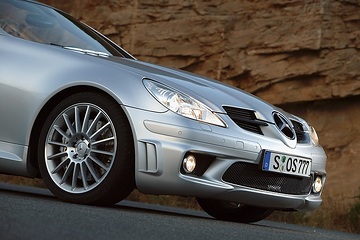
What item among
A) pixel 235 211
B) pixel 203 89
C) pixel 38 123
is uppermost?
pixel 203 89

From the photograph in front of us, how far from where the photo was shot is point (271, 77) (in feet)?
49.0

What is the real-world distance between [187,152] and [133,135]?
0.35 metres

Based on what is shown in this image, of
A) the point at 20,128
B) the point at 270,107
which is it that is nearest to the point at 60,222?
the point at 20,128

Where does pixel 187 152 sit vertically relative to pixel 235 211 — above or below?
above

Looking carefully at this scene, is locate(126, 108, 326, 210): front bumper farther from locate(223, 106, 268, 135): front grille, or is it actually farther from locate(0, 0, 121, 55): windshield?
locate(0, 0, 121, 55): windshield

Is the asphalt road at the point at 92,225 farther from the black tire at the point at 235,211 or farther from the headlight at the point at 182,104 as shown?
the black tire at the point at 235,211

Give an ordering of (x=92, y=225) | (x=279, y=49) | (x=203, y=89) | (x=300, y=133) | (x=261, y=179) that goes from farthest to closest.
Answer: (x=279, y=49) < (x=300, y=133) < (x=203, y=89) < (x=261, y=179) < (x=92, y=225)

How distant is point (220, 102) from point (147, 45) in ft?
30.1

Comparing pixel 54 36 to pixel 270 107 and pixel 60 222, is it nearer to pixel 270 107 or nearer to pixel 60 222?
pixel 270 107

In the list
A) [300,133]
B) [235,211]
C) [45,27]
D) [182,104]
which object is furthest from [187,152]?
[45,27]

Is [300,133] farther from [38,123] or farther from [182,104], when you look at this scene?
[38,123]

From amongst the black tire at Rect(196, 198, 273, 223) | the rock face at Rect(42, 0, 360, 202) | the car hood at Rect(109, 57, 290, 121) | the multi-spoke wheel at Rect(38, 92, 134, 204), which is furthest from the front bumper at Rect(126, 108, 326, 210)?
the rock face at Rect(42, 0, 360, 202)

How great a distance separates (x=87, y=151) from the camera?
241 inches

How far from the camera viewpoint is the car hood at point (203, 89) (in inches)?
245
